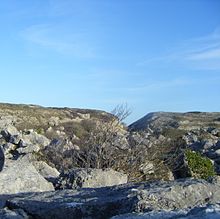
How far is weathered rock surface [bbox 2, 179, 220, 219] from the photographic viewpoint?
531 centimetres

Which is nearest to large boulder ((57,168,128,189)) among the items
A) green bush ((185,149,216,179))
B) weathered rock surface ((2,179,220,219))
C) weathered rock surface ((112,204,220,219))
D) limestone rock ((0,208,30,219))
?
weathered rock surface ((2,179,220,219))

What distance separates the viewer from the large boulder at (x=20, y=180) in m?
8.30

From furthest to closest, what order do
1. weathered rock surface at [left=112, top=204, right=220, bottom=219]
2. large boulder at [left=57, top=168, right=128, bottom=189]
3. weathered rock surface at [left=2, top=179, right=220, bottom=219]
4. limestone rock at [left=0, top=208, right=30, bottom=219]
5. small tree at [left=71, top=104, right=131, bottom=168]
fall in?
small tree at [left=71, top=104, right=131, bottom=168], large boulder at [left=57, top=168, right=128, bottom=189], limestone rock at [left=0, top=208, right=30, bottom=219], weathered rock surface at [left=2, top=179, right=220, bottom=219], weathered rock surface at [left=112, top=204, right=220, bottom=219]

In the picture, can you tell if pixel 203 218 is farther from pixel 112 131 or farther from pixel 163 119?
pixel 163 119

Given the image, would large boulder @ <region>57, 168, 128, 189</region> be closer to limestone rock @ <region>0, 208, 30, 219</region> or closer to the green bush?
limestone rock @ <region>0, 208, 30, 219</region>

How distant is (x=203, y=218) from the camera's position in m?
4.04

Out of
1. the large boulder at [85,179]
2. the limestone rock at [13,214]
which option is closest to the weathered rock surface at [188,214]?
the limestone rock at [13,214]

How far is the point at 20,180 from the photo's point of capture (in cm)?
854

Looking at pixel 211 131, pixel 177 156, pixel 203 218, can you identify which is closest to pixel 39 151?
pixel 177 156

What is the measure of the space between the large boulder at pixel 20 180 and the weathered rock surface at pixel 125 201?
7.23 ft

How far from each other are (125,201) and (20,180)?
3389mm

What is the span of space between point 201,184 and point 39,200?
1654 mm

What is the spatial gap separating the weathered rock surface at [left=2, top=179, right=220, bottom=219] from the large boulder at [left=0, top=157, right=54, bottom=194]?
7.23 feet

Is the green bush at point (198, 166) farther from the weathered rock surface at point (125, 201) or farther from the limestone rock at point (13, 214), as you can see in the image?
the limestone rock at point (13, 214)
